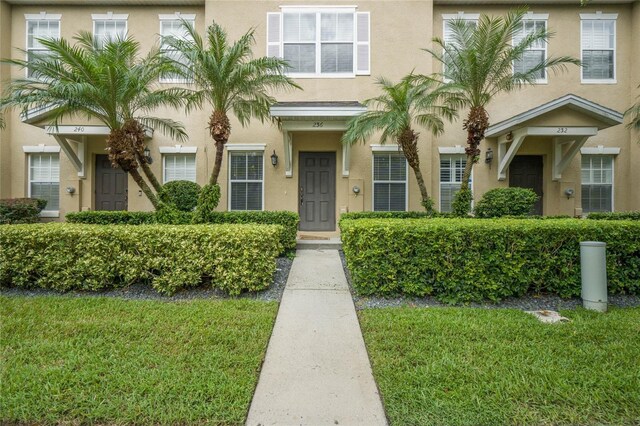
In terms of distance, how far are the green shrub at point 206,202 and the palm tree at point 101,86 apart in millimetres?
1415

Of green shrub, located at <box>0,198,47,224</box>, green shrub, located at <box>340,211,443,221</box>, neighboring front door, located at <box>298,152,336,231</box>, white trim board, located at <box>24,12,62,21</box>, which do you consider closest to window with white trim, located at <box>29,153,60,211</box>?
green shrub, located at <box>0,198,47,224</box>

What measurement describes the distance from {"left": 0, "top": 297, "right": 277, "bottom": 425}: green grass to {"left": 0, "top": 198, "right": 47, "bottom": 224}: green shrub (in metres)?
6.37

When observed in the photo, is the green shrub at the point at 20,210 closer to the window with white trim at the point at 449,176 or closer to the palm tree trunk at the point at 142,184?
the palm tree trunk at the point at 142,184

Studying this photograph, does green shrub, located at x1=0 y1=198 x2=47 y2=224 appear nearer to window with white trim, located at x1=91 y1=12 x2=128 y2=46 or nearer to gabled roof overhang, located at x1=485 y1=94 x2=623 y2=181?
window with white trim, located at x1=91 y1=12 x2=128 y2=46

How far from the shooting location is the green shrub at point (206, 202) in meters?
6.88

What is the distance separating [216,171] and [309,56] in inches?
197

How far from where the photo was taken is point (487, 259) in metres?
4.44

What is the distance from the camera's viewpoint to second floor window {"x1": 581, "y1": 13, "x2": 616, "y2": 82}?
948cm

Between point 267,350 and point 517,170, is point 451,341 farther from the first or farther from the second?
point 517,170

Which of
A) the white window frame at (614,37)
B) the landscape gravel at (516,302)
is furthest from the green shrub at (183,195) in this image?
the white window frame at (614,37)

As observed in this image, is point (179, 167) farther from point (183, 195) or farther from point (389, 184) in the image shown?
point (389, 184)

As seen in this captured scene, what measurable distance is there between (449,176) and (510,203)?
6.87 ft

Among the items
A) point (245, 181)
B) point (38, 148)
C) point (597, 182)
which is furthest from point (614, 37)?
point (38, 148)

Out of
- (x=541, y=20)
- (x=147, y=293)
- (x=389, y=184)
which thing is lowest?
(x=147, y=293)
